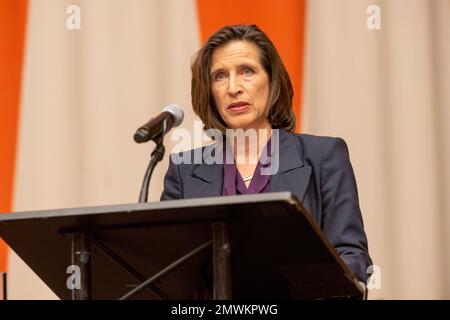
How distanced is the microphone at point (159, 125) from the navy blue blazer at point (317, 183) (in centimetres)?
44

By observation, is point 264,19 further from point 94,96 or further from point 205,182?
point 205,182

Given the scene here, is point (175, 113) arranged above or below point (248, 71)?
below

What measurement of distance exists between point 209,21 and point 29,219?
144 cm

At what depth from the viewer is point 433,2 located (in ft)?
8.19

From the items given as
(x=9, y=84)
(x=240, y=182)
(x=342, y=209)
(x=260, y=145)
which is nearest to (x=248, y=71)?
(x=260, y=145)

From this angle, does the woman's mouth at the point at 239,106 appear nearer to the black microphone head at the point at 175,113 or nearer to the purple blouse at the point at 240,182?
the purple blouse at the point at 240,182

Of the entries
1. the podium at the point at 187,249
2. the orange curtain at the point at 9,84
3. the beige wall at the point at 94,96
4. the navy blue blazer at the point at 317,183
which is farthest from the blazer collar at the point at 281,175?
the orange curtain at the point at 9,84

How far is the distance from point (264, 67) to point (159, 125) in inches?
28.1

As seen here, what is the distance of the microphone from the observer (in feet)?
4.08

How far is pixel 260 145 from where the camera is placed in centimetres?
192

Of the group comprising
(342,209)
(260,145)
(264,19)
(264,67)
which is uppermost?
(264,19)

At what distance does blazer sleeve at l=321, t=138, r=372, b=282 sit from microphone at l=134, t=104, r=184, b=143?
49 centimetres
